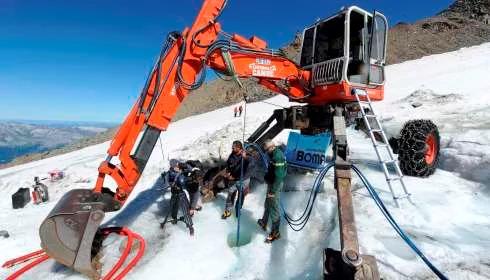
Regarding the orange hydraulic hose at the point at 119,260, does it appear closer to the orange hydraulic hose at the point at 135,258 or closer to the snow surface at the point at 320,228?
the orange hydraulic hose at the point at 135,258

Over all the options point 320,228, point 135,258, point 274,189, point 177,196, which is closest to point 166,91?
point 274,189

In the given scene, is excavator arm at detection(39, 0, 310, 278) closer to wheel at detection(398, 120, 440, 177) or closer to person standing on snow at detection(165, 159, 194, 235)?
person standing on snow at detection(165, 159, 194, 235)

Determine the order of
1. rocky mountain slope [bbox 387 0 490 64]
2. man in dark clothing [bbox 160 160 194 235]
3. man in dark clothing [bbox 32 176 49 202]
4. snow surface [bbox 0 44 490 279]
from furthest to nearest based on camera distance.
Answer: rocky mountain slope [bbox 387 0 490 64], man in dark clothing [bbox 32 176 49 202], man in dark clothing [bbox 160 160 194 235], snow surface [bbox 0 44 490 279]

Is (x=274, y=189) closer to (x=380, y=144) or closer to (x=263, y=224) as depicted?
(x=263, y=224)

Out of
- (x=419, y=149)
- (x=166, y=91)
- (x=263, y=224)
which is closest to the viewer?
(x=166, y=91)

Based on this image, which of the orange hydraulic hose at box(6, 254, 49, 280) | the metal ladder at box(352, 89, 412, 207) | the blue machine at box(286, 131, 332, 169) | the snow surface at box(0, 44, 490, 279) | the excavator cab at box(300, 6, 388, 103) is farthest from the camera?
the blue machine at box(286, 131, 332, 169)

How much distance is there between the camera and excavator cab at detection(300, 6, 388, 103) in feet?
25.5

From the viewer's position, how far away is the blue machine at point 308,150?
9.18 m

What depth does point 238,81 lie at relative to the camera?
6859mm

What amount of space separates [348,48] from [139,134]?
4.95 m

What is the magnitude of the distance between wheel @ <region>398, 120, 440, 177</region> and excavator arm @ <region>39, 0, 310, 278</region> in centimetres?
486

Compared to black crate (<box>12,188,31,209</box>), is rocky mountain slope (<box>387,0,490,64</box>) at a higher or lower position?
higher

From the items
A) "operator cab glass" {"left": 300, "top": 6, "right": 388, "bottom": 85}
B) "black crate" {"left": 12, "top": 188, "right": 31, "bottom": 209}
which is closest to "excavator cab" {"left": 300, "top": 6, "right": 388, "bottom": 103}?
"operator cab glass" {"left": 300, "top": 6, "right": 388, "bottom": 85}

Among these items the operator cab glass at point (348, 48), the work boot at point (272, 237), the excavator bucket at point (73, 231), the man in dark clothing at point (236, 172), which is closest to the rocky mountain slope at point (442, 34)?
the operator cab glass at point (348, 48)
